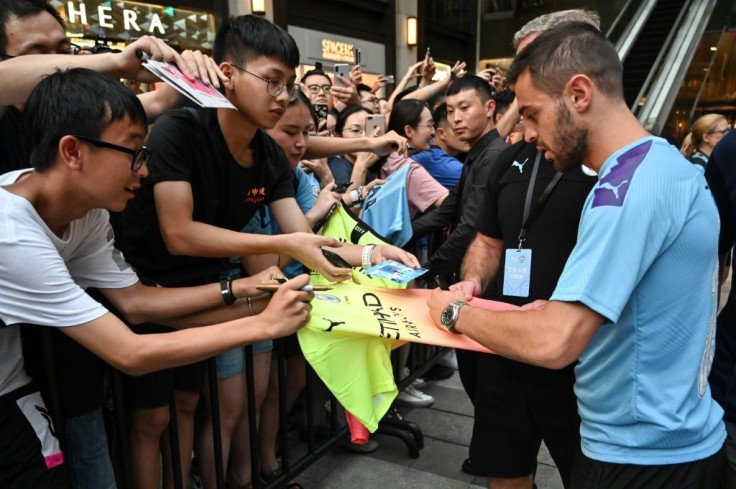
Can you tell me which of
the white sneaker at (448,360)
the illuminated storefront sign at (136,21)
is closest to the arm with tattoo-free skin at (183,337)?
the white sneaker at (448,360)

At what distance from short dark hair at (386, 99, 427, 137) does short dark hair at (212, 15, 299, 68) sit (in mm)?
2195

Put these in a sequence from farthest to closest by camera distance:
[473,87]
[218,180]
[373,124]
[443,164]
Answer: [443,164], [373,124], [473,87], [218,180]

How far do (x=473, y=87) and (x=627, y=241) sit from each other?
8.22 ft

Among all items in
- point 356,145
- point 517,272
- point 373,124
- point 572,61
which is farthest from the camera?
point 373,124

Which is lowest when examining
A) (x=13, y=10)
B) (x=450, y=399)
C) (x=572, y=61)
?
(x=450, y=399)

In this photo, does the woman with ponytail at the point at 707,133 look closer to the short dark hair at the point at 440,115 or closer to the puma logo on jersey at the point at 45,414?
the short dark hair at the point at 440,115

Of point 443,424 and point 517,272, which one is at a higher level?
point 517,272

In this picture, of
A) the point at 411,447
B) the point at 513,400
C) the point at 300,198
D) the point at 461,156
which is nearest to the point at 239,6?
the point at 461,156

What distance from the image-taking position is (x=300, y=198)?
310cm

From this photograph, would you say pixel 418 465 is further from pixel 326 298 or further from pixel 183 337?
pixel 183 337

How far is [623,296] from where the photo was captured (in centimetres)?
132

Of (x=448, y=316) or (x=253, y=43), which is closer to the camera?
(x=448, y=316)

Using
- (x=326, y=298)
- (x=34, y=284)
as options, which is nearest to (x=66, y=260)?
(x=34, y=284)

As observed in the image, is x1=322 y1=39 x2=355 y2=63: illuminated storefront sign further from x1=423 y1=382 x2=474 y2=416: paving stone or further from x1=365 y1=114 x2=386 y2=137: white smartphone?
x1=423 y1=382 x2=474 y2=416: paving stone
